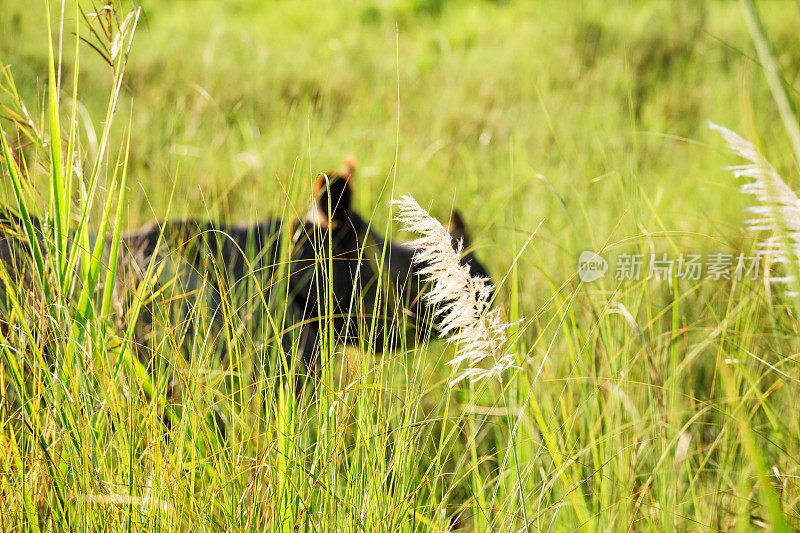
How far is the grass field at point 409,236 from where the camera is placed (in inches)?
39.4

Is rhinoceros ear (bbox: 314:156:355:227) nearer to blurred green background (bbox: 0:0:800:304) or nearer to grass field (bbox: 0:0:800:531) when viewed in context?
grass field (bbox: 0:0:800:531)

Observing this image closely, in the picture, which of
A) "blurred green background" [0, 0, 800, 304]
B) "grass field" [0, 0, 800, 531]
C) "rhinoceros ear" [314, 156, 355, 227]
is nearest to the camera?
"grass field" [0, 0, 800, 531]

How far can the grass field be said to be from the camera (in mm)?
1000

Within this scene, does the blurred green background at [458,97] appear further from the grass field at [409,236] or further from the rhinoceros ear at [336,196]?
the rhinoceros ear at [336,196]

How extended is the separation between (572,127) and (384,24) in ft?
7.67

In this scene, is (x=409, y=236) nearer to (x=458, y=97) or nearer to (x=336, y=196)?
(x=336, y=196)

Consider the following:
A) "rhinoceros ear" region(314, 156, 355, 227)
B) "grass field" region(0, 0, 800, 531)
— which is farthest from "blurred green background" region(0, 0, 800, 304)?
"rhinoceros ear" region(314, 156, 355, 227)

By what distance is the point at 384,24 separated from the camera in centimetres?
550

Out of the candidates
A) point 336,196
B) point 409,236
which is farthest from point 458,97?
point 336,196

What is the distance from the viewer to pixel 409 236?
310cm

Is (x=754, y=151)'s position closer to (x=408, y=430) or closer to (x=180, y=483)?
(x=408, y=430)

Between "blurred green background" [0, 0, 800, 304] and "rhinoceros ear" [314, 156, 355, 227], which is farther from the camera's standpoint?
"blurred green background" [0, 0, 800, 304]

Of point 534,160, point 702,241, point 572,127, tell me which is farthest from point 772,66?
point 572,127

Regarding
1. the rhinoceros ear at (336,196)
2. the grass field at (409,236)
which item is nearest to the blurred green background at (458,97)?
the grass field at (409,236)
